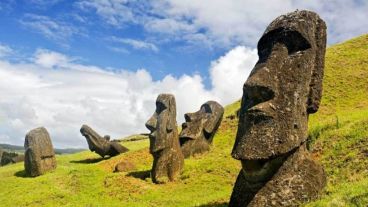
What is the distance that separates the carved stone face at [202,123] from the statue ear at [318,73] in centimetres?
1877

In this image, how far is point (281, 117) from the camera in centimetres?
1324

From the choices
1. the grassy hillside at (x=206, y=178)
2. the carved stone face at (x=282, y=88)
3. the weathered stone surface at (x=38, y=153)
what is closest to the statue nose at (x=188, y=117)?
the grassy hillside at (x=206, y=178)

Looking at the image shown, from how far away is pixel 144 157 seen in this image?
3622 centimetres

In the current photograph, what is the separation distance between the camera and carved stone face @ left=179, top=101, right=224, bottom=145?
33.1m

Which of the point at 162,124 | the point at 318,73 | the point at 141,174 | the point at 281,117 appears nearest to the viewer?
the point at 281,117

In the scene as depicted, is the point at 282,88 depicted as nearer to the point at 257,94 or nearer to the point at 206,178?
the point at 257,94

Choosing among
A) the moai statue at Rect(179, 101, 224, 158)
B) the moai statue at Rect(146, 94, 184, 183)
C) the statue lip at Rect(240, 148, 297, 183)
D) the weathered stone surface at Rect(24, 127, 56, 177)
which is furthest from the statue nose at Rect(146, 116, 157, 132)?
the statue lip at Rect(240, 148, 297, 183)

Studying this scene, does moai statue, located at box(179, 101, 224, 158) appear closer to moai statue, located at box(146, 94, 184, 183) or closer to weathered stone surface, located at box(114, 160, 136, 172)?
weathered stone surface, located at box(114, 160, 136, 172)

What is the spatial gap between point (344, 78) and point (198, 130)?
58.8 ft

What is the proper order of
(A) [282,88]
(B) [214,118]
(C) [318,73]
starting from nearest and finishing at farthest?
(A) [282,88], (C) [318,73], (B) [214,118]

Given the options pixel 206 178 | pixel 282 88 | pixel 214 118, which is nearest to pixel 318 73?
pixel 282 88

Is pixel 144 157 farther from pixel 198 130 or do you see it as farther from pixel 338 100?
pixel 338 100

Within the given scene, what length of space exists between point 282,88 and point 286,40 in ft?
4.77

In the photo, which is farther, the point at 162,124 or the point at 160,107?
the point at 160,107
